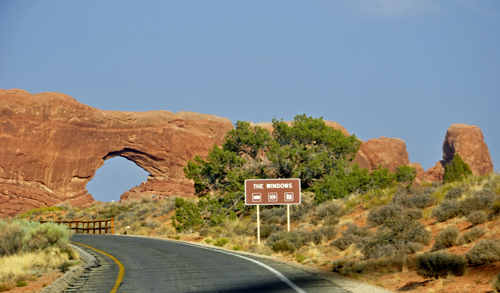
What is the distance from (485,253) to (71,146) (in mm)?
57061

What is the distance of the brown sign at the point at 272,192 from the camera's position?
2180cm

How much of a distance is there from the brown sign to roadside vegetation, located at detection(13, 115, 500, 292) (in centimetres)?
168

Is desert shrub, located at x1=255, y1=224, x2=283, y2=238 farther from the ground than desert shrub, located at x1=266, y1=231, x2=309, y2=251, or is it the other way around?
desert shrub, located at x1=255, y1=224, x2=283, y2=238

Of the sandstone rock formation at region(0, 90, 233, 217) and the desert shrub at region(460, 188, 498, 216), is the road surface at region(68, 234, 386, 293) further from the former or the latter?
the sandstone rock formation at region(0, 90, 233, 217)

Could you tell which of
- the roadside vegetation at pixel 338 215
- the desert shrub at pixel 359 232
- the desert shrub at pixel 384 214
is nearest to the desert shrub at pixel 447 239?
the roadside vegetation at pixel 338 215

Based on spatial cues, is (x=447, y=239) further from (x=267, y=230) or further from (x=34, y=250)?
(x=34, y=250)

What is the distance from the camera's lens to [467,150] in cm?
8750

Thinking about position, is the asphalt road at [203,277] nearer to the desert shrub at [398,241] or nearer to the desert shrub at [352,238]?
the desert shrub at [398,241]

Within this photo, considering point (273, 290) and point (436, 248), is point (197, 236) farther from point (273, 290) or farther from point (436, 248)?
point (273, 290)

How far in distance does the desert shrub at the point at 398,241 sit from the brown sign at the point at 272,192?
7.89 m

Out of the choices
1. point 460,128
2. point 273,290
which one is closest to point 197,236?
point 273,290

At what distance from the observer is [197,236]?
27391 mm

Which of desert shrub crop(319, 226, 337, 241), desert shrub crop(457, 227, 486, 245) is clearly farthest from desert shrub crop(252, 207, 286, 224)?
desert shrub crop(457, 227, 486, 245)

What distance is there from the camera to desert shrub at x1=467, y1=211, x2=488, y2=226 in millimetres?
12975
